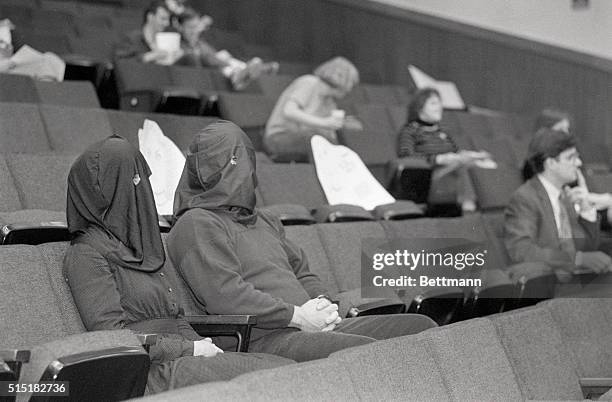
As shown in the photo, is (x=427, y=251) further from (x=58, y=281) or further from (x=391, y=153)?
(x=58, y=281)

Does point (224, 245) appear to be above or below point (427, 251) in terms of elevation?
above

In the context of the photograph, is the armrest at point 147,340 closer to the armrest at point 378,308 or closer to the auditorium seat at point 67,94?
the armrest at point 378,308

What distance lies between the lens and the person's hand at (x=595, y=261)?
296cm

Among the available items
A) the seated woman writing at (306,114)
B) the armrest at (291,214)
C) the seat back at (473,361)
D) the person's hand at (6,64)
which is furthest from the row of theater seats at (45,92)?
the seat back at (473,361)

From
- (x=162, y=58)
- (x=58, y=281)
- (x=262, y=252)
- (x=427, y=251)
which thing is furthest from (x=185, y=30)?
(x=58, y=281)

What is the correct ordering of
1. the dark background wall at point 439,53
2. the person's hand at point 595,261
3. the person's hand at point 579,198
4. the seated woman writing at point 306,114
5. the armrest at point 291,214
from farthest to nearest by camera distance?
the dark background wall at point 439,53 < the seated woman writing at point 306,114 < the person's hand at point 579,198 < the person's hand at point 595,261 < the armrest at point 291,214

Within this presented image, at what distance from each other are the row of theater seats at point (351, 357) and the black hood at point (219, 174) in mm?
180

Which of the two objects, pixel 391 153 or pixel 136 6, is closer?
pixel 391 153

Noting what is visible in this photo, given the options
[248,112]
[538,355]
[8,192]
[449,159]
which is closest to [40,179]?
[8,192]

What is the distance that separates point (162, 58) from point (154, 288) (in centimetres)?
264

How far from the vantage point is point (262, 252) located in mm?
2119

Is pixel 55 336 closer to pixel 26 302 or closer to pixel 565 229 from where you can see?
pixel 26 302

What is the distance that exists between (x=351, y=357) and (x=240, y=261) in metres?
0.80

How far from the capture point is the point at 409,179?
3518mm
